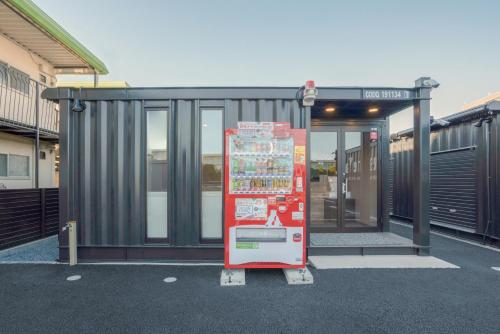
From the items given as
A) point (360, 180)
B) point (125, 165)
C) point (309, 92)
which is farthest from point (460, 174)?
point (125, 165)

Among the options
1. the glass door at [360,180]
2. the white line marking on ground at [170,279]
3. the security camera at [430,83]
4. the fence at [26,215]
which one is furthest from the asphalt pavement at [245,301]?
the security camera at [430,83]

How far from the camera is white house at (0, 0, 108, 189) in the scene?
5.81 metres

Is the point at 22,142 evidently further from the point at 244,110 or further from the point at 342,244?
the point at 342,244

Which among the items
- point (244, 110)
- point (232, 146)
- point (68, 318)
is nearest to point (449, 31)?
point (244, 110)

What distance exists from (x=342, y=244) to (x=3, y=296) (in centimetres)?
506

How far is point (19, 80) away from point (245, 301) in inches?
331

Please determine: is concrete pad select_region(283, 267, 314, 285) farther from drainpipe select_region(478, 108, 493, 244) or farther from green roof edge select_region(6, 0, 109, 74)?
green roof edge select_region(6, 0, 109, 74)

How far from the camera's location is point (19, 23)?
233 inches

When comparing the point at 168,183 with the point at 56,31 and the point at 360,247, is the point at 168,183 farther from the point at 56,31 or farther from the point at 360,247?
the point at 56,31

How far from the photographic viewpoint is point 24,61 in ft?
22.6

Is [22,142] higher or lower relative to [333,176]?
higher

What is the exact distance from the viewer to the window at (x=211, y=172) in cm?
415

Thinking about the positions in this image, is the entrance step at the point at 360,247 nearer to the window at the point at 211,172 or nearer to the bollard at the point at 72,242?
the window at the point at 211,172

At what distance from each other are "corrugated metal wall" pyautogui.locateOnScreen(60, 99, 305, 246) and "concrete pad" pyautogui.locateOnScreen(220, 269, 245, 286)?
33.6 inches
